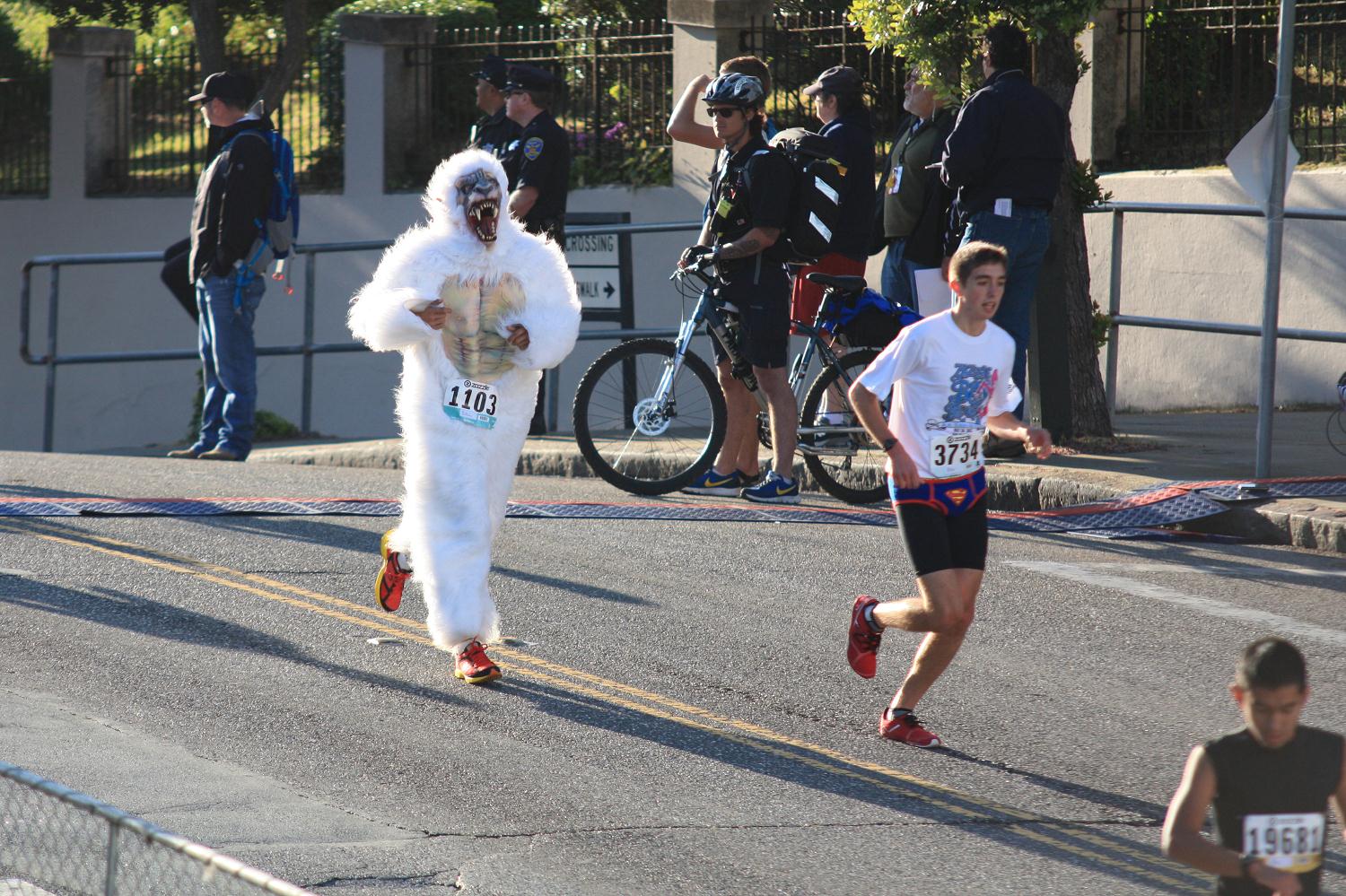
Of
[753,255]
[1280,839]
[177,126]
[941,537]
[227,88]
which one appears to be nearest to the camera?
[1280,839]

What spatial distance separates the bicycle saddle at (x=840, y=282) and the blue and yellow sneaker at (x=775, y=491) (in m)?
1.05

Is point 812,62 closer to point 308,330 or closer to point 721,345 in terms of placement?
point 308,330

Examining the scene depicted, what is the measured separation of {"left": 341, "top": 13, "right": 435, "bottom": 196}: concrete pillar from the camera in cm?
1727

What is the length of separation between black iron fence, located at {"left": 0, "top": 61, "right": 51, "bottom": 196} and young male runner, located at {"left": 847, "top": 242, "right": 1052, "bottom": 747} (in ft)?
50.0

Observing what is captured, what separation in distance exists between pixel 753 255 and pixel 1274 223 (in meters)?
2.72

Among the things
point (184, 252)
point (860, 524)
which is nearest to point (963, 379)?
point (860, 524)

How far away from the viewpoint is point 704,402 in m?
10.1

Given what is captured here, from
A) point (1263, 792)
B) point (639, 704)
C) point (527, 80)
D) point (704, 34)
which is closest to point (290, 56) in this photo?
point (704, 34)

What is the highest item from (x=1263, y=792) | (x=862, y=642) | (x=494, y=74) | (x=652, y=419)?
(x=494, y=74)

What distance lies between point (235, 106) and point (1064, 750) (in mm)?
7878

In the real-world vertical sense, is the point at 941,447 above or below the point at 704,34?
below

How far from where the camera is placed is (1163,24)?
15062 mm

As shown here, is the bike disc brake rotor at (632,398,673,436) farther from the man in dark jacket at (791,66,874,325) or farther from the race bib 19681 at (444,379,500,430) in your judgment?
the race bib 19681 at (444,379,500,430)

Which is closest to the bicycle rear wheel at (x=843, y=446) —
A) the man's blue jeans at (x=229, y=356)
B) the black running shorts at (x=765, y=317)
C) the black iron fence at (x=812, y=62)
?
the black running shorts at (x=765, y=317)
